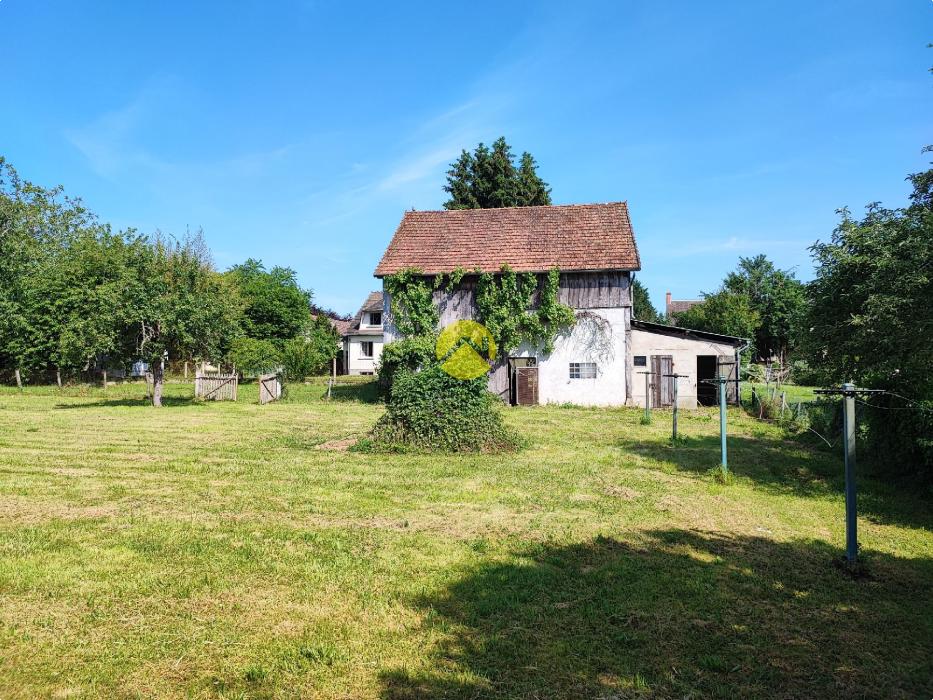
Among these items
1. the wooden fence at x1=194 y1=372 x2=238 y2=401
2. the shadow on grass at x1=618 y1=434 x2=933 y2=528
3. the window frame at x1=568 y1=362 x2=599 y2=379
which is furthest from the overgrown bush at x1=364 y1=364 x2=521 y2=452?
the wooden fence at x1=194 y1=372 x2=238 y2=401

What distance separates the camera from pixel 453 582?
545 cm

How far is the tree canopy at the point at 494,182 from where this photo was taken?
42406mm

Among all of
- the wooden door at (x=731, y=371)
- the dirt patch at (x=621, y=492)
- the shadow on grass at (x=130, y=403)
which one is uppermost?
the wooden door at (x=731, y=371)

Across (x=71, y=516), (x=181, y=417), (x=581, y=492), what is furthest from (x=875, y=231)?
(x=181, y=417)

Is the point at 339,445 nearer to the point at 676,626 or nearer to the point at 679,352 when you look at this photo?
the point at 676,626

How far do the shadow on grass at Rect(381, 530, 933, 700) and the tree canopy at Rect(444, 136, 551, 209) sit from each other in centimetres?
3833

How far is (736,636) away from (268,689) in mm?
3453

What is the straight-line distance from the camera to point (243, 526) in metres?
7.15

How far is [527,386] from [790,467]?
1337cm

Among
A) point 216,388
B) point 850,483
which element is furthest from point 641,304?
point 850,483

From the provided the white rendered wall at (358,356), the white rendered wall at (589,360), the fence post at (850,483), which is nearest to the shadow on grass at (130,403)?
the white rendered wall at (589,360)

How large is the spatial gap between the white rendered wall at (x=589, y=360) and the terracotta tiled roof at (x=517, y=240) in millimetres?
2490

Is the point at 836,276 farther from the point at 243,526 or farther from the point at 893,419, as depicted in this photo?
the point at 243,526

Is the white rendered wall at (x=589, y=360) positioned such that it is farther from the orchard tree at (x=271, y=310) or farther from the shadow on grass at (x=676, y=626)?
the orchard tree at (x=271, y=310)
